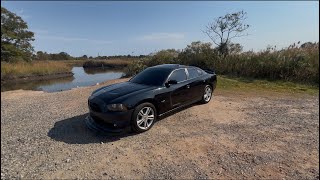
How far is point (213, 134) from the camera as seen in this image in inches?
205

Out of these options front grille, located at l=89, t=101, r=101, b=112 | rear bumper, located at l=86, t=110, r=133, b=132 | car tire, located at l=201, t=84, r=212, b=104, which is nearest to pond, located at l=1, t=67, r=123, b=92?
front grille, located at l=89, t=101, r=101, b=112

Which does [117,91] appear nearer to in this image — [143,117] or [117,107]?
[117,107]

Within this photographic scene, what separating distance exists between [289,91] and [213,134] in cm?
615

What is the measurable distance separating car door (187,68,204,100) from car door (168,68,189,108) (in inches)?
8.1

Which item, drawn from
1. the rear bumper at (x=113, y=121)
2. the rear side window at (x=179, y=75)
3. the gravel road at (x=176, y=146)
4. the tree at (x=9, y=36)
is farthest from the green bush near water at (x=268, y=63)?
the tree at (x=9, y=36)

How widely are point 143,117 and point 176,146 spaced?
1.08 m

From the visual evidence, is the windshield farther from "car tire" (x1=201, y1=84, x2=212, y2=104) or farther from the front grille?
"car tire" (x1=201, y1=84, x2=212, y2=104)

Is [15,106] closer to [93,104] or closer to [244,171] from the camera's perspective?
[93,104]

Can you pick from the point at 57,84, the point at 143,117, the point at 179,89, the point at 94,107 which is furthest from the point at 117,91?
the point at 57,84

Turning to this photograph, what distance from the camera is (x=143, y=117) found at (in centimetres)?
537

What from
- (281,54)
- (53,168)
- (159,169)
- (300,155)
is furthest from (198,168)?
(281,54)

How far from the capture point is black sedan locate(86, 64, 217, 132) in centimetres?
507

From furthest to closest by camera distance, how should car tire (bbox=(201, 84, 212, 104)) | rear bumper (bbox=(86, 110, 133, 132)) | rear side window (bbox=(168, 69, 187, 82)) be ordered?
1. car tire (bbox=(201, 84, 212, 104))
2. rear side window (bbox=(168, 69, 187, 82))
3. rear bumper (bbox=(86, 110, 133, 132))

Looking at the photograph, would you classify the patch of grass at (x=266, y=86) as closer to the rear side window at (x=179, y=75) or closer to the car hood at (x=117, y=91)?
the rear side window at (x=179, y=75)
